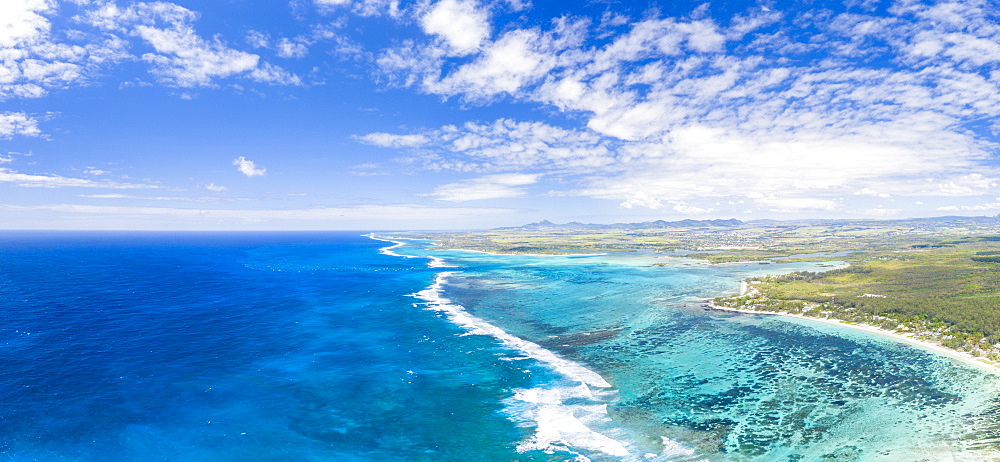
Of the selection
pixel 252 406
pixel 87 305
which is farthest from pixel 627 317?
pixel 87 305

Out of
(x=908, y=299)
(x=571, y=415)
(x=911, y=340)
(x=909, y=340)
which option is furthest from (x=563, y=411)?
(x=908, y=299)

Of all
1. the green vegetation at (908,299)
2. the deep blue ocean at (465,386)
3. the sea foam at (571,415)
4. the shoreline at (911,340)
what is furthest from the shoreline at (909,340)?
the sea foam at (571,415)

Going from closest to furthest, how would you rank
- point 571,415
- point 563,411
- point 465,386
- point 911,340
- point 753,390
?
point 571,415, point 563,411, point 753,390, point 465,386, point 911,340

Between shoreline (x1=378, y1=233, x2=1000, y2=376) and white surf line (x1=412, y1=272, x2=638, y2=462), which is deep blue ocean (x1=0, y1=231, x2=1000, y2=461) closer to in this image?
white surf line (x1=412, y1=272, x2=638, y2=462)

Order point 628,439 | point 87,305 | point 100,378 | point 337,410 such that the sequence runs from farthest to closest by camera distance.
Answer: point 87,305, point 100,378, point 337,410, point 628,439

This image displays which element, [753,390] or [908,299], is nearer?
[753,390]

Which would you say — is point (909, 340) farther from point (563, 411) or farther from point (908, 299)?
point (563, 411)

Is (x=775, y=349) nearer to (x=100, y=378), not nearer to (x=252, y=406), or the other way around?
(x=252, y=406)
